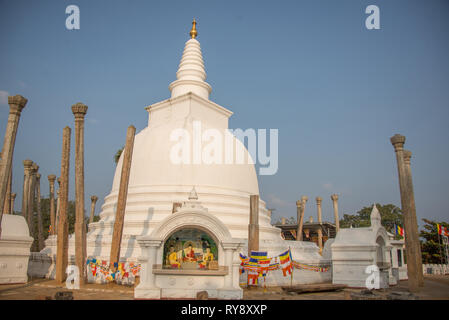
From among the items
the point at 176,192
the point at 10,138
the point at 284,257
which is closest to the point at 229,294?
the point at 284,257

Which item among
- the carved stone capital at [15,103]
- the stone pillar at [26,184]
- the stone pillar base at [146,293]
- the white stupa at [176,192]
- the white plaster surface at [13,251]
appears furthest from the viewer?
the stone pillar at [26,184]

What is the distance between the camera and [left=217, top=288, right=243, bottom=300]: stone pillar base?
43.6ft

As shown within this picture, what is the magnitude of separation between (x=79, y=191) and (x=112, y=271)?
14.0 ft

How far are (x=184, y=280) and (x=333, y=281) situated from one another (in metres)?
10.0

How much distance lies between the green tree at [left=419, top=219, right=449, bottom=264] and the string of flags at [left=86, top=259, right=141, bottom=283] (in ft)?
116

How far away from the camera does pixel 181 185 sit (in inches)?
848

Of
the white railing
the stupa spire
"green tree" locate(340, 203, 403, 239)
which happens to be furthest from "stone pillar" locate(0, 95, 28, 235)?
Answer: "green tree" locate(340, 203, 403, 239)

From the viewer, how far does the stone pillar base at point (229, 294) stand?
13.3m

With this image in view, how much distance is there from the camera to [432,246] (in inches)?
1548

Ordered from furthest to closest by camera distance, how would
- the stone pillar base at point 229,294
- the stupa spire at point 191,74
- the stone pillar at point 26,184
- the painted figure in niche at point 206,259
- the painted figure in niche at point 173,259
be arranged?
1. the stupa spire at point 191,74
2. the stone pillar at point 26,184
3. the painted figure in niche at point 206,259
4. the painted figure in niche at point 173,259
5. the stone pillar base at point 229,294

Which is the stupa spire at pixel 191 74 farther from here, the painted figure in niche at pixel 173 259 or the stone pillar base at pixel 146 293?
the stone pillar base at pixel 146 293

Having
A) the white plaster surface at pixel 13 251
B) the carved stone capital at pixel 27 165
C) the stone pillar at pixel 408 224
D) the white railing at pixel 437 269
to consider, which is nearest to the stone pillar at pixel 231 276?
the stone pillar at pixel 408 224

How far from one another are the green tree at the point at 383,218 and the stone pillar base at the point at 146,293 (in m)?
58.5
